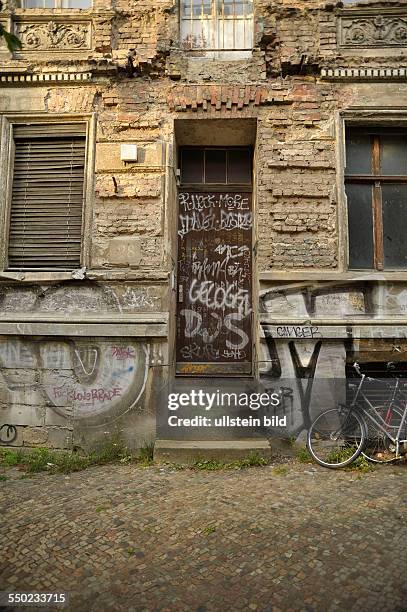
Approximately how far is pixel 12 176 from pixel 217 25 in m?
3.81

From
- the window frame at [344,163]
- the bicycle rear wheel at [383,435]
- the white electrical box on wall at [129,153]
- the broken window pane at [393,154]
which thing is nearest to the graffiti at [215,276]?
the window frame at [344,163]

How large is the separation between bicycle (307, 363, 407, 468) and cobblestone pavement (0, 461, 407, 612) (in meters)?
0.29

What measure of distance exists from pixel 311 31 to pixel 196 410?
5.54 meters

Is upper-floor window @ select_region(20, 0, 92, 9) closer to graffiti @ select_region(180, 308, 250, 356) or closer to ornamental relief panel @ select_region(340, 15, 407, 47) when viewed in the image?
ornamental relief panel @ select_region(340, 15, 407, 47)

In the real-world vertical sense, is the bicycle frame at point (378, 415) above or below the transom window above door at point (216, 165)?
below

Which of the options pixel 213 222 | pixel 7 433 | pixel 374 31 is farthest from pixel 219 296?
pixel 374 31

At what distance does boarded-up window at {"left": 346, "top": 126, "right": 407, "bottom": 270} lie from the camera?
582 cm

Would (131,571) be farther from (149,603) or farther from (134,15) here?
(134,15)

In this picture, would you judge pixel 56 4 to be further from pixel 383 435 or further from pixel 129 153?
pixel 383 435

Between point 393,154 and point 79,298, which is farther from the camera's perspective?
point 393,154

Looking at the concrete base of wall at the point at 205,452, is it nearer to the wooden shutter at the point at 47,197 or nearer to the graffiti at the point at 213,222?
the wooden shutter at the point at 47,197

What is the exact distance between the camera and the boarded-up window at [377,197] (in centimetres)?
582

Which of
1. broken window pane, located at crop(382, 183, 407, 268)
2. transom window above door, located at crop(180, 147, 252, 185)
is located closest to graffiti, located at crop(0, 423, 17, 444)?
transom window above door, located at crop(180, 147, 252, 185)

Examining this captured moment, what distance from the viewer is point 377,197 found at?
5883 millimetres
